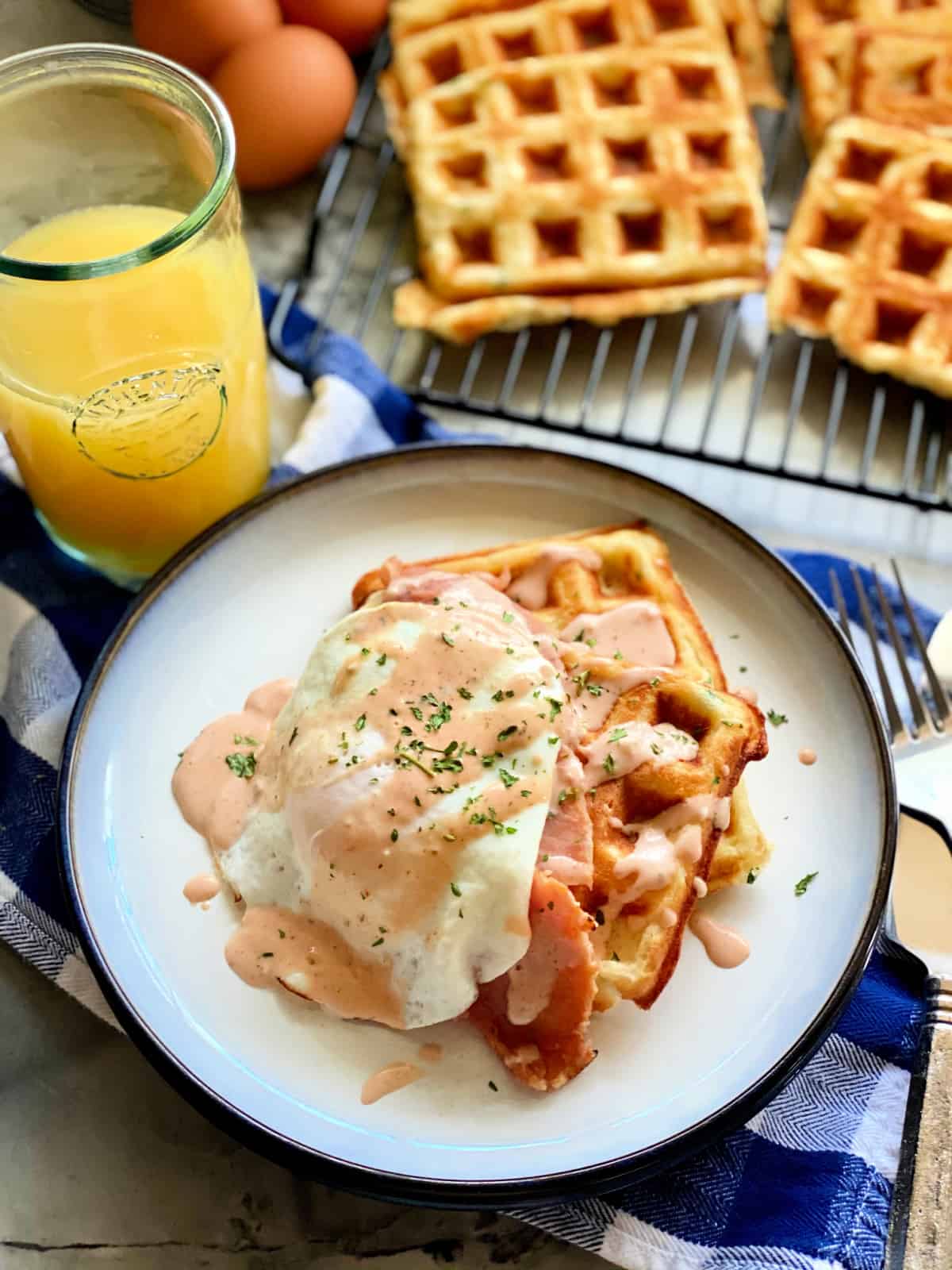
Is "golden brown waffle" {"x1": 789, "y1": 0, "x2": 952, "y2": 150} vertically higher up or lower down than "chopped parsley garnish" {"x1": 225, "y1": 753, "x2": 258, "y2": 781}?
higher up

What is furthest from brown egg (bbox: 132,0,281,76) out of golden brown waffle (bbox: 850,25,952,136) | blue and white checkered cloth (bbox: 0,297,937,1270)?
golden brown waffle (bbox: 850,25,952,136)

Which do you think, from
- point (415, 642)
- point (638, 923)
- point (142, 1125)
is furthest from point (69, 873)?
point (638, 923)

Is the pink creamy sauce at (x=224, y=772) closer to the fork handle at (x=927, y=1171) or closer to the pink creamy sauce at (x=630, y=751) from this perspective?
the pink creamy sauce at (x=630, y=751)

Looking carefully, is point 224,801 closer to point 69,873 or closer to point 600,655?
point 69,873

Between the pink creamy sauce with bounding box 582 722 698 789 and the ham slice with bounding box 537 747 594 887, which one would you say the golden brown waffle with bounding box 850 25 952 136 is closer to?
the pink creamy sauce with bounding box 582 722 698 789

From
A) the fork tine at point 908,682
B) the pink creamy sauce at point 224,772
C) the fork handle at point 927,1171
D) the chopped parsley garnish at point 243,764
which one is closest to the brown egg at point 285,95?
the pink creamy sauce at point 224,772

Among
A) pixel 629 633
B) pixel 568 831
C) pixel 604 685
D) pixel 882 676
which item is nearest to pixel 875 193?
pixel 882 676
